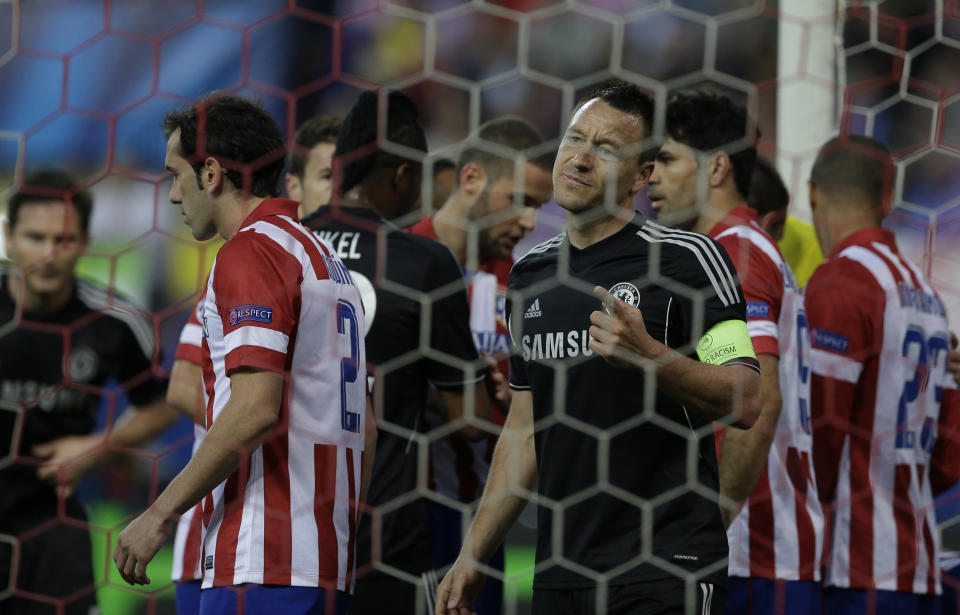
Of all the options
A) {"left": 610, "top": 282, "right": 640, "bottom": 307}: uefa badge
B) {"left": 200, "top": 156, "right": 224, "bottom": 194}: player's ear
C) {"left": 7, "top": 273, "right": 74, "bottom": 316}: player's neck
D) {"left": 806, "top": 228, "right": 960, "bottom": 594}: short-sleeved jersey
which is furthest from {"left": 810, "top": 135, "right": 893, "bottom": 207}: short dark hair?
{"left": 7, "top": 273, "right": 74, "bottom": 316}: player's neck

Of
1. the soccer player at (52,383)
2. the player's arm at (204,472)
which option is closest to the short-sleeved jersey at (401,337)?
the player's arm at (204,472)

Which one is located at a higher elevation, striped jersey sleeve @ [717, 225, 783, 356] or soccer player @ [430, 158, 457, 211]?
soccer player @ [430, 158, 457, 211]

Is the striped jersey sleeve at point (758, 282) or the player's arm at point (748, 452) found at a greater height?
the striped jersey sleeve at point (758, 282)

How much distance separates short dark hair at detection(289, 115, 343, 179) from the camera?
3.42 meters

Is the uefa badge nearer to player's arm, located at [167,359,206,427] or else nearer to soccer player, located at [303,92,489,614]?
soccer player, located at [303,92,489,614]

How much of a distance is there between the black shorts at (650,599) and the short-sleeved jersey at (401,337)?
745 mm

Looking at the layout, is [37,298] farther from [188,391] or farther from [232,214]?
[232,214]

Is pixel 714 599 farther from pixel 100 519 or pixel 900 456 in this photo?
pixel 100 519

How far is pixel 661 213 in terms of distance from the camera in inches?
109

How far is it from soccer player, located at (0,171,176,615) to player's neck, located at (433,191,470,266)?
86 cm

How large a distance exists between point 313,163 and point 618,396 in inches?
62.0

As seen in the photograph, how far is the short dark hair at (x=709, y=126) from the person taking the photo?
9.26 ft

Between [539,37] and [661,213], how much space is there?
269 centimetres

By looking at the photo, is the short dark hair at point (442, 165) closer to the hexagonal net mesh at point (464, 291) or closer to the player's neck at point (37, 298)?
the hexagonal net mesh at point (464, 291)
